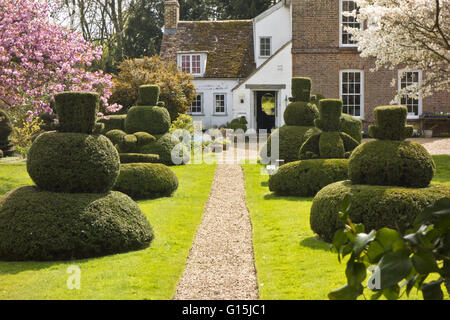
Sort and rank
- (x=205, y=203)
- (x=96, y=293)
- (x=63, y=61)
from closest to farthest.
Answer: (x=96, y=293)
(x=205, y=203)
(x=63, y=61)

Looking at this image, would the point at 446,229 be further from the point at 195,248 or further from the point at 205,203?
the point at 205,203

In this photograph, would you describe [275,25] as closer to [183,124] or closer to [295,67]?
[295,67]

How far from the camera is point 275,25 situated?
3297 cm

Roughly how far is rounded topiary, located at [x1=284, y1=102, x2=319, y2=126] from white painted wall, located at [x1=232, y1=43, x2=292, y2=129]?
41.6ft

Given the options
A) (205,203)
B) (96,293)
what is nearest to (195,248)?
(96,293)

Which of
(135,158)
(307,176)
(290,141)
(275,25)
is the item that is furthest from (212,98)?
(307,176)

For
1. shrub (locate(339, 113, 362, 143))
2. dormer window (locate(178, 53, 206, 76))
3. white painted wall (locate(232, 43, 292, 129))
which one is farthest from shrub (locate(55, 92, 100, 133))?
dormer window (locate(178, 53, 206, 76))

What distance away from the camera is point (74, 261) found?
24.3 ft

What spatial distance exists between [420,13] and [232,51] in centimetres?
1899

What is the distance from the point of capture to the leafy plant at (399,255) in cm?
107

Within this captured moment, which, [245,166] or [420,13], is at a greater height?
[420,13]

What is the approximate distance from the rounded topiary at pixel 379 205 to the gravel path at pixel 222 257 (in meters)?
1.36

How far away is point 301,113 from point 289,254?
28.1 feet

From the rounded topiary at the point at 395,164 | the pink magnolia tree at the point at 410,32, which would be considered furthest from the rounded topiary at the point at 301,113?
the rounded topiary at the point at 395,164
